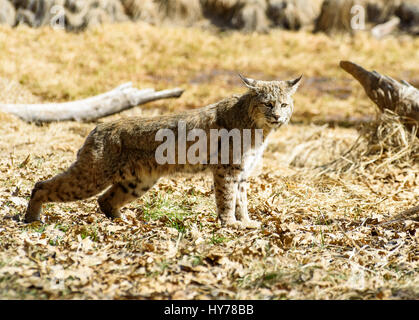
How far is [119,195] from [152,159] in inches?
25.2

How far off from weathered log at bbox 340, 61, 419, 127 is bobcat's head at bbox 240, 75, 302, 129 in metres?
3.32

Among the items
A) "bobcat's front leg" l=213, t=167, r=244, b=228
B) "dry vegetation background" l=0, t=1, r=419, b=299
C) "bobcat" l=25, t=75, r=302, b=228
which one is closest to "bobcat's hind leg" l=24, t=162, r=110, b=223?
"bobcat" l=25, t=75, r=302, b=228

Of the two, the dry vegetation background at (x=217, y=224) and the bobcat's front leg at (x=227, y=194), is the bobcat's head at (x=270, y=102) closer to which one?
the bobcat's front leg at (x=227, y=194)

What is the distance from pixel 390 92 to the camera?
8633 mm

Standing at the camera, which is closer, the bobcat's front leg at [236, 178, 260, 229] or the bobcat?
the bobcat

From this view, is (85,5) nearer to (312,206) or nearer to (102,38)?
(102,38)

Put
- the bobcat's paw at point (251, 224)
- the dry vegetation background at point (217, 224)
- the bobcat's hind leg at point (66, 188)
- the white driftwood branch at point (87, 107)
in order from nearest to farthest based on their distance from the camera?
the dry vegetation background at point (217, 224), the bobcat's hind leg at point (66, 188), the bobcat's paw at point (251, 224), the white driftwood branch at point (87, 107)

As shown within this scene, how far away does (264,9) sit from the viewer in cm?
2366

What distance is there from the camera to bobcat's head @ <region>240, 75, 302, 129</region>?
229 inches

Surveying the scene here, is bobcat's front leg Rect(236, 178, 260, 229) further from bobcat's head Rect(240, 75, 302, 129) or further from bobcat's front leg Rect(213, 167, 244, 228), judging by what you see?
bobcat's head Rect(240, 75, 302, 129)

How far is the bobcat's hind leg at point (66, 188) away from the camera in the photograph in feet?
18.6

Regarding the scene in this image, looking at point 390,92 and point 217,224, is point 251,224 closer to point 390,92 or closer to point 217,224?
point 217,224

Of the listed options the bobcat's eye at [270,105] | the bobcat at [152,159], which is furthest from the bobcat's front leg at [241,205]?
the bobcat's eye at [270,105]
